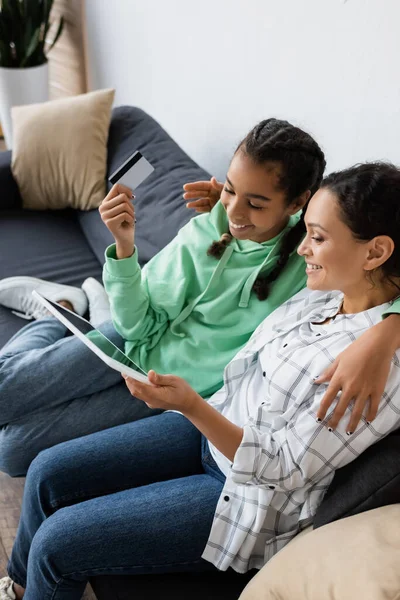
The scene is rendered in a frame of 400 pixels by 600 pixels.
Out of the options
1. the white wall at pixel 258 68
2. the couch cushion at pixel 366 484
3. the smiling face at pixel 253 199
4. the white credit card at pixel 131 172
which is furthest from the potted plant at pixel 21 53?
the couch cushion at pixel 366 484

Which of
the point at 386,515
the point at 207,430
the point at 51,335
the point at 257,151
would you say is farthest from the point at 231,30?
the point at 386,515

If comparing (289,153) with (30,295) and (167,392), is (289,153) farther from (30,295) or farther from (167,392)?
(30,295)

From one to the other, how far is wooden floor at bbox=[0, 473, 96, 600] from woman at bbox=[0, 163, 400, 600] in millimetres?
265

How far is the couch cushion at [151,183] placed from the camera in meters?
2.09

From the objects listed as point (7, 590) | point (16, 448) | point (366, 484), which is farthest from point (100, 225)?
point (366, 484)

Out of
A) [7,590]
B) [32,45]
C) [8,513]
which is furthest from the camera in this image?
[32,45]

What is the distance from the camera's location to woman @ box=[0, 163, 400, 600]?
3.84 ft

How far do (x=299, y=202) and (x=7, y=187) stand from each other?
4.72 ft

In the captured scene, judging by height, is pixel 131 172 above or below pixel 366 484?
above

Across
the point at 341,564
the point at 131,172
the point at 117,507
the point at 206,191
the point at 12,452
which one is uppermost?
the point at 131,172

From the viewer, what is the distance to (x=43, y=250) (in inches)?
92.0

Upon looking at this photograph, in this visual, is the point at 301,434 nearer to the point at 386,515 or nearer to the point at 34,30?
the point at 386,515

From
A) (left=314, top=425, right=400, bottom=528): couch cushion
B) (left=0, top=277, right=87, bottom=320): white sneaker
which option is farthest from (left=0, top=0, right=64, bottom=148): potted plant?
(left=314, top=425, right=400, bottom=528): couch cushion

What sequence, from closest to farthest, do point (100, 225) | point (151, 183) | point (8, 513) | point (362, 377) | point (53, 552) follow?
point (362, 377) < point (53, 552) < point (8, 513) < point (151, 183) < point (100, 225)
